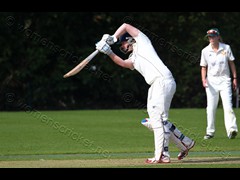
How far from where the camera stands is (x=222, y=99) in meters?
16.8

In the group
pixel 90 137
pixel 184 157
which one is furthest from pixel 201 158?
pixel 90 137

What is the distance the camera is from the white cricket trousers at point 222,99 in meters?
16.5

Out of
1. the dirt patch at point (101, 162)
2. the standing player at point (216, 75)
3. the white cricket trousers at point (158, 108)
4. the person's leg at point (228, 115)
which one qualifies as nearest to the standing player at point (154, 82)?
the white cricket trousers at point (158, 108)

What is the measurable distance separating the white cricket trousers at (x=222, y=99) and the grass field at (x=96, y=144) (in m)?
0.36

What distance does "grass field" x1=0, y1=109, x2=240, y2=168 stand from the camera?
40.0 ft

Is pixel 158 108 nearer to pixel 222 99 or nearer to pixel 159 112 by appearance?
pixel 159 112

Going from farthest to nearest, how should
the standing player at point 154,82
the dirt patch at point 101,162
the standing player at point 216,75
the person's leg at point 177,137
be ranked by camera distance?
the standing player at point 216,75 < the person's leg at point 177,137 < the standing player at point 154,82 < the dirt patch at point 101,162

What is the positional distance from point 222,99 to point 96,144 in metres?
3.28

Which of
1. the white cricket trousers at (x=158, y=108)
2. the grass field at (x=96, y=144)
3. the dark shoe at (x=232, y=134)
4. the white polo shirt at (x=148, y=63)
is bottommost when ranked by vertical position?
the grass field at (x=96, y=144)

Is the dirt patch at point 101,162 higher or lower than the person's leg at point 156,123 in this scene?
lower

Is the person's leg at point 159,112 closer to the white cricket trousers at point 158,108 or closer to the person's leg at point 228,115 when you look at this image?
the white cricket trousers at point 158,108

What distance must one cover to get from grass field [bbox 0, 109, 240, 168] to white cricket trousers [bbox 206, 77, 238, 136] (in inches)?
14.0

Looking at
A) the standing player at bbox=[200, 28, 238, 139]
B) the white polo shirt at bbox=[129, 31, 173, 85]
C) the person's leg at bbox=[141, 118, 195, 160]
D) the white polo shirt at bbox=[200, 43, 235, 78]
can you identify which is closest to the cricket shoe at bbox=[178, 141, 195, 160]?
the person's leg at bbox=[141, 118, 195, 160]

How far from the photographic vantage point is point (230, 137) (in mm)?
16578
